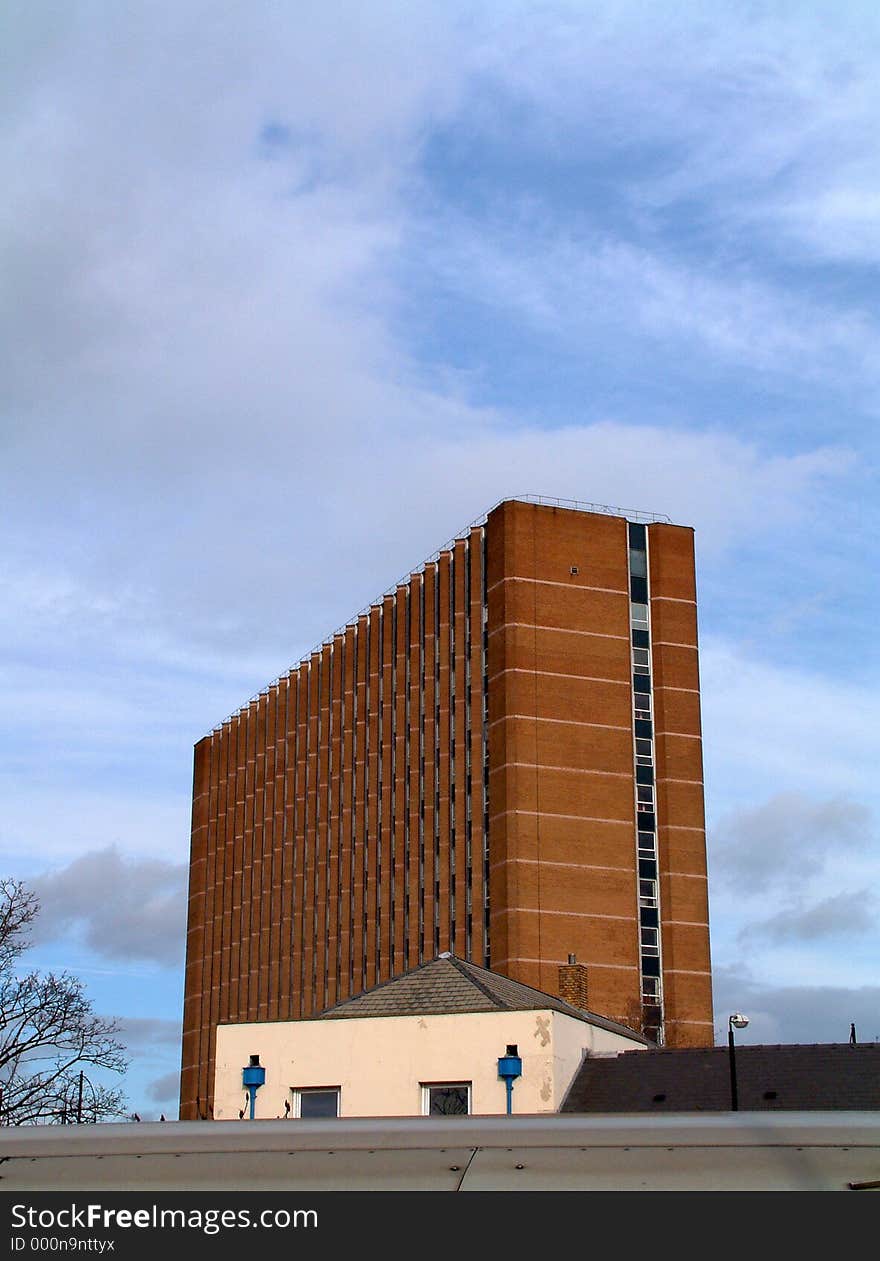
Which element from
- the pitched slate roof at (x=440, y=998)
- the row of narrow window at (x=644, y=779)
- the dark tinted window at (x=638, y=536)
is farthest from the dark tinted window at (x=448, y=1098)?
the dark tinted window at (x=638, y=536)

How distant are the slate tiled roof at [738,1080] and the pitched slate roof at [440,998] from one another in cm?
193

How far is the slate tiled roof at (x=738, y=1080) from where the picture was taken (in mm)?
43250

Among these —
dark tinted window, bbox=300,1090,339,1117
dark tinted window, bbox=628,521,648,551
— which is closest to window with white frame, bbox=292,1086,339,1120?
dark tinted window, bbox=300,1090,339,1117

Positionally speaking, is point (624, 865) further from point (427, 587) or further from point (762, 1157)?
point (762, 1157)

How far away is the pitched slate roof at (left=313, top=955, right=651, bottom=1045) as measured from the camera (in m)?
43.8

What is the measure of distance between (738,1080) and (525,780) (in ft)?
187

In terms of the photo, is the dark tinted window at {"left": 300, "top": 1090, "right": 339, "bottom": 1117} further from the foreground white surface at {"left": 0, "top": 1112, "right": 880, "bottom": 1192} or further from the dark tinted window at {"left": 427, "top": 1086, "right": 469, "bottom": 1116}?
the foreground white surface at {"left": 0, "top": 1112, "right": 880, "bottom": 1192}

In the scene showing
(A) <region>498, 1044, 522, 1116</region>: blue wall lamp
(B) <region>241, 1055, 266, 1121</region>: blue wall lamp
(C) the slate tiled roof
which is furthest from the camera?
(C) the slate tiled roof

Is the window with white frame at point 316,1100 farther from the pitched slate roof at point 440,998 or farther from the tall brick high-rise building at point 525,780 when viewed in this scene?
the tall brick high-rise building at point 525,780

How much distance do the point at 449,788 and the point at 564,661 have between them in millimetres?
11565

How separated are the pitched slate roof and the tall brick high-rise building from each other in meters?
48.0

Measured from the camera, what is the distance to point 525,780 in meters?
102
